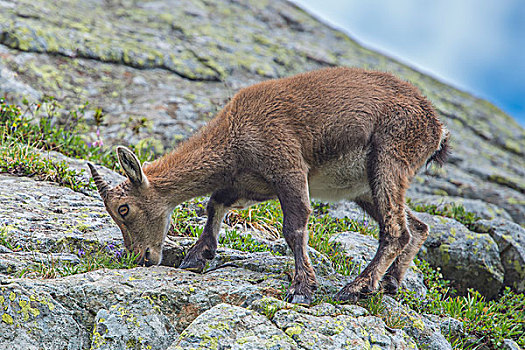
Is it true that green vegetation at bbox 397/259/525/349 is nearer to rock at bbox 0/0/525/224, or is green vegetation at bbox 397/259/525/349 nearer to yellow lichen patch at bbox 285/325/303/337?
yellow lichen patch at bbox 285/325/303/337

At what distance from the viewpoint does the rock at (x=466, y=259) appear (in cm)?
820

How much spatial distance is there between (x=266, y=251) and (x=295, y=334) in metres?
2.52

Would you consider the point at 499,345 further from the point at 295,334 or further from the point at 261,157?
the point at 261,157

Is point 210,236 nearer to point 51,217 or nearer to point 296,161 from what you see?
point 296,161

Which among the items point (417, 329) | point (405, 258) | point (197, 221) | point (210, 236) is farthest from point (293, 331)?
point (197, 221)

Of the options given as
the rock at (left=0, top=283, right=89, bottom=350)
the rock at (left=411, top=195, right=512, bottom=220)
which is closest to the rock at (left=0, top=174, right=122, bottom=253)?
the rock at (left=0, top=283, right=89, bottom=350)

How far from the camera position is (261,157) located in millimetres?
6094

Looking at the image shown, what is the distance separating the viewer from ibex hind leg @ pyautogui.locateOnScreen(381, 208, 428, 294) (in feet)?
21.1

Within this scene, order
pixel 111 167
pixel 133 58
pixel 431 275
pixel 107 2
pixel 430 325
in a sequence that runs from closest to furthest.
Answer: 1. pixel 430 325
2. pixel 431 275
3. pixel 111 167
4. pixel 133 58
5. pixel 107 2

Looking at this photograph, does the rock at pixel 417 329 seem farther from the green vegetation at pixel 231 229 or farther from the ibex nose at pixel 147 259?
the ibex nose at pixel 147 259

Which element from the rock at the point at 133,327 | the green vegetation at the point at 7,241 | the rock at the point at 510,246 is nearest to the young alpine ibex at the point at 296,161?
the green vegetation at the point at 7,241

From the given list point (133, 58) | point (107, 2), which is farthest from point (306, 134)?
point (107, 2)

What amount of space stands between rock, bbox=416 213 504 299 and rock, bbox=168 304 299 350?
182 inches

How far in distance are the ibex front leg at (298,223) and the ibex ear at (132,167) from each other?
177 cm
